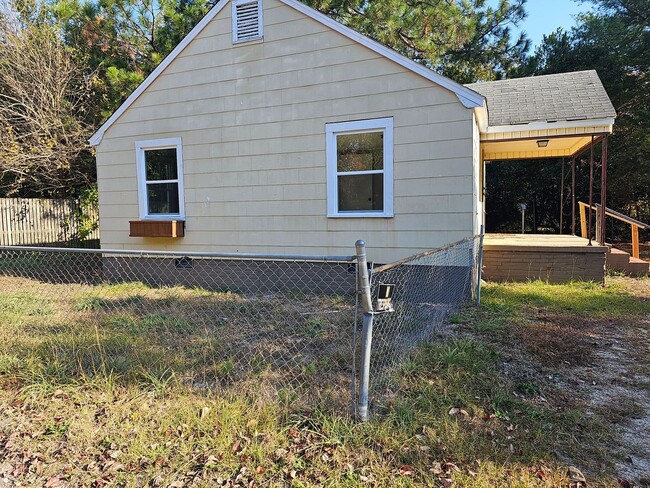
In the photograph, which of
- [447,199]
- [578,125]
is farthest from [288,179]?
[578,125]

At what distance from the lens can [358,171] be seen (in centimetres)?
723

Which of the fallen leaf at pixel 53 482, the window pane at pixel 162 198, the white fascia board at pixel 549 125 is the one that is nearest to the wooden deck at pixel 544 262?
the white fascia board at pixel 549 125

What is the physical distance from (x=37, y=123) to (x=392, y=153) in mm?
10640

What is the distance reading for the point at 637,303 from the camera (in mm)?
6383

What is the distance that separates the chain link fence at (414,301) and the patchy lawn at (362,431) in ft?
0.57

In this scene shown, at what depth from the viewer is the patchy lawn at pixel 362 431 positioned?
2.42 meters

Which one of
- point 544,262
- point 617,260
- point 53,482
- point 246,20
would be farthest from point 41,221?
point 617,260

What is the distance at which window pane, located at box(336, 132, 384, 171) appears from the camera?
23.4 feet

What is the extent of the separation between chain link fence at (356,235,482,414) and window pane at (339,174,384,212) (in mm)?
1255

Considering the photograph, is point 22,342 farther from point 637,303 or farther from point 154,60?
point 154,60

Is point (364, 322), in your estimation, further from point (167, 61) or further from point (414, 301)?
point (167, 61)

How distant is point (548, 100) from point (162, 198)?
25.6 ft

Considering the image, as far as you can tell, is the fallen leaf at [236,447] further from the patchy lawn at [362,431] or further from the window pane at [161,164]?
the window pane at [161,164]

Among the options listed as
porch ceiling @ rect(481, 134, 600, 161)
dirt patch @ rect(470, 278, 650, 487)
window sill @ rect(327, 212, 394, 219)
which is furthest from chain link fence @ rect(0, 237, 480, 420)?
porch ceiling @ rect(481, 134, 600, 161)
